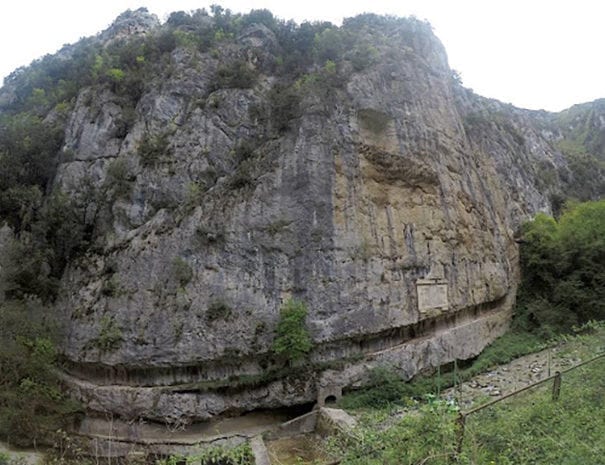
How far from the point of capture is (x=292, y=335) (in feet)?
53.0

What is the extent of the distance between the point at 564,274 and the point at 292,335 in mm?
14239

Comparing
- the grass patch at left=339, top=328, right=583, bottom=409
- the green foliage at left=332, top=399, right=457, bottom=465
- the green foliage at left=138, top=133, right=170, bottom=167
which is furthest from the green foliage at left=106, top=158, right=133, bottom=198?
the green foliage at left=332, top=399, right=457, bottom=465

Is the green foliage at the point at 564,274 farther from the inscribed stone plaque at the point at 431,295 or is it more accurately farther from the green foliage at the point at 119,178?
the green foliage at the point at 119,178

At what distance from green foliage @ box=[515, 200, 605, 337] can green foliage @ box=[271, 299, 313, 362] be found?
37.9 ft

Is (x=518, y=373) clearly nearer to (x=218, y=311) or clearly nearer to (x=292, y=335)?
(x=292, y=335)

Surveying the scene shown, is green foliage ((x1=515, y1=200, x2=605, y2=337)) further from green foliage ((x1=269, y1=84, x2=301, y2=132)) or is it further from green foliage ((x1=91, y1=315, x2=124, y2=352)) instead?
green foliage ((x1=91, y1=315, x2=124, y2=352))

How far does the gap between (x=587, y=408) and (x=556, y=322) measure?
48.1ft

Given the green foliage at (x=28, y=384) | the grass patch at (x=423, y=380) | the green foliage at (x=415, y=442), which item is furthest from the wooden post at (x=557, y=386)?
the green foliage at (x=28, y=384)

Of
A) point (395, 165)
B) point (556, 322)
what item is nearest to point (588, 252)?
point (556, 322)

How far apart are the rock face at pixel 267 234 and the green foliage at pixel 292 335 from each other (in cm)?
41

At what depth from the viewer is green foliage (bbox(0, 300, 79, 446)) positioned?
47.8 feet

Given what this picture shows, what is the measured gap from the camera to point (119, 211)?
1988 cm

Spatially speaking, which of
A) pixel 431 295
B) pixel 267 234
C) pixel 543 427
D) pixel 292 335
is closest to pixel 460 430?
pixel 543 427

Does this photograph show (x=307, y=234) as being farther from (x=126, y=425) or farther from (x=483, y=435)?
(x=483, y=435)
